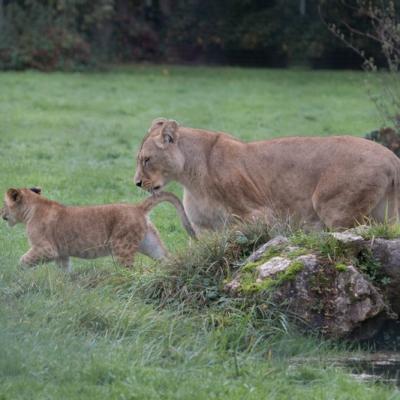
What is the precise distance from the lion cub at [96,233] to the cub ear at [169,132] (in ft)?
1.59

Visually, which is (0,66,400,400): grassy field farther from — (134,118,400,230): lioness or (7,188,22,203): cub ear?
(134,118,400,230): lioness

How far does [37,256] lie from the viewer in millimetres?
9836

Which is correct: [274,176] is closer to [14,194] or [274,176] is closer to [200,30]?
[14,194]

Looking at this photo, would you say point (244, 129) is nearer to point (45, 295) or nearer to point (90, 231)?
point (90, 231)

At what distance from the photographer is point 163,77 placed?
30.8 meters

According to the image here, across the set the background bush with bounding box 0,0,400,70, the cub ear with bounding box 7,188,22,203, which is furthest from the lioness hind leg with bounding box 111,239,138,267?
the background bush with bounding box 0,0,400,70

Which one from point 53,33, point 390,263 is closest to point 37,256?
point 390,263

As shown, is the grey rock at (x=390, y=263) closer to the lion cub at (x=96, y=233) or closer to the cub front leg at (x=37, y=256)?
the lion cub at (x=96, y=233)

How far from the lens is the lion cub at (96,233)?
32.2ft

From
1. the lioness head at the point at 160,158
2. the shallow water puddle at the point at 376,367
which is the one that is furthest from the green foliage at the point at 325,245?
the lioness head at the point at 160,158

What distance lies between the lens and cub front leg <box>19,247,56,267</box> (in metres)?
9.73

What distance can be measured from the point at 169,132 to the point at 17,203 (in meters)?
1.66

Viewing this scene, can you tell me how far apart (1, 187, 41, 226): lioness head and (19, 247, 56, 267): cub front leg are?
0.58 meters

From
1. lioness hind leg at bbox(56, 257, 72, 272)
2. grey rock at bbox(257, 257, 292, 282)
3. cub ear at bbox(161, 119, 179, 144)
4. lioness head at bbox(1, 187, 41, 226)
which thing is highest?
cub ear at bbox(161, 119, 179, 144)
